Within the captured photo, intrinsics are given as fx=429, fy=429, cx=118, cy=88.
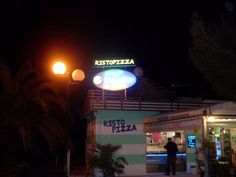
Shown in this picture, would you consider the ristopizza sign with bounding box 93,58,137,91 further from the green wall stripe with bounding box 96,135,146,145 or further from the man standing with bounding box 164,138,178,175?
the man standing with bounding box 164,138,178,175

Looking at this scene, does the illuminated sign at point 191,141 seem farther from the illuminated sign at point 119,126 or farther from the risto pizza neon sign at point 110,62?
the risto pizza neon sign at point 110,62

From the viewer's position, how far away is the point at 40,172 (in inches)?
744

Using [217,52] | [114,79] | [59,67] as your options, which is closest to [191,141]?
[114,79]

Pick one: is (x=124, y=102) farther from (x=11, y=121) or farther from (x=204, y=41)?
(x=204, y=41)

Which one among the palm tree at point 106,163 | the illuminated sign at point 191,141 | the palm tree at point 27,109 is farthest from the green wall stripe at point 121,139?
the palm tree at point 27,109

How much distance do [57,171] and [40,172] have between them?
1202 mm

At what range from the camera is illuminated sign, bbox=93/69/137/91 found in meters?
23.8

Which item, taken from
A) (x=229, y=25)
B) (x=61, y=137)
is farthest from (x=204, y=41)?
(x=61, y=137)

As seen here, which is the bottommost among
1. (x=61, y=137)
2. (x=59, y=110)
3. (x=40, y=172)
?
(x=40, y=172)

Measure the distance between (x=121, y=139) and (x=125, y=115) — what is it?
1.30 metres

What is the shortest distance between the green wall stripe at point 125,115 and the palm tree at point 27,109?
15.0 feet

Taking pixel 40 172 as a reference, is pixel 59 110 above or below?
above

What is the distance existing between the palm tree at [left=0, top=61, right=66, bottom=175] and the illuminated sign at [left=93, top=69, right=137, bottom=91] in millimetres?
5775

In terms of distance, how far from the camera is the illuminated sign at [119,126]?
2262cm
